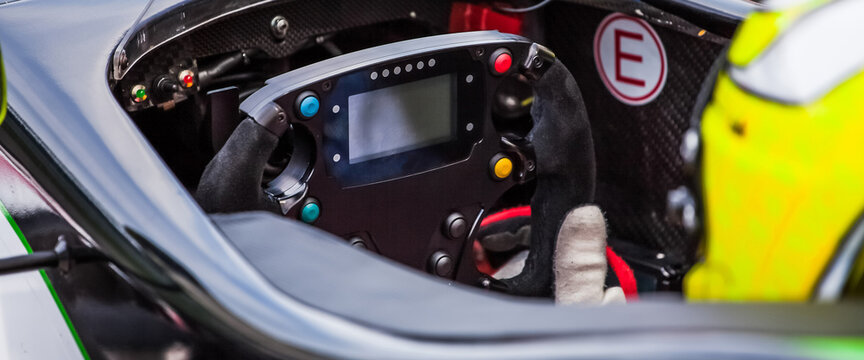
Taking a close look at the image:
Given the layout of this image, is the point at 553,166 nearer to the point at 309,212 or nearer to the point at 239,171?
the point at 309,212

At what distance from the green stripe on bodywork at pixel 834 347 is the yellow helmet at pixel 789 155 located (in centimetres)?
8

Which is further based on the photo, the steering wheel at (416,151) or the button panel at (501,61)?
the button panel at (501,61)

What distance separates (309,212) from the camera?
1.47m

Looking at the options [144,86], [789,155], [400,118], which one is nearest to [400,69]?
[400,118]

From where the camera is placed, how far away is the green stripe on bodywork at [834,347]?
89 centimetres

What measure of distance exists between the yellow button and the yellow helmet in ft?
2.02

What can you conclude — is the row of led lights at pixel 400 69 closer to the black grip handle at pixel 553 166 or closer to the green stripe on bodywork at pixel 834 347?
the black grip handle at pixel 553 166

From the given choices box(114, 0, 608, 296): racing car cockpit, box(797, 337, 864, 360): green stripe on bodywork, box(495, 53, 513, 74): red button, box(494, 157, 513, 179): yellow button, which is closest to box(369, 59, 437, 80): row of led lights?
box(114, 0, 608, 296): racing car cockpit

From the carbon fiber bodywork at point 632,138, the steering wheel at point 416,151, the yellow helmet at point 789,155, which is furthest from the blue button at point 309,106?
the carbon fiber bodywork at point 632,138

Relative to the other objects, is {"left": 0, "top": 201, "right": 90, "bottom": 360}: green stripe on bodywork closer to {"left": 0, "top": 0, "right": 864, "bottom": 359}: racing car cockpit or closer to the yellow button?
{"left": 0, "top": 0, "right": 864, "bottom": 359}: racing car cockpit

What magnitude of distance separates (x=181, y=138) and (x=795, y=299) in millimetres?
974

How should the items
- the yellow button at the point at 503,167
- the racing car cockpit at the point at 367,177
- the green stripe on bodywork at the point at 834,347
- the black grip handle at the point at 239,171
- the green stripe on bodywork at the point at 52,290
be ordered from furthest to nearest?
1. the yellow button at the point at 503,167
2. the black grip handle at the point at 239,171
3. the green stripe on bodywork at the point at 52,290
4. the racing car cockpit at the point at 367,177
5. the green stripe on bodywork at the point at 834,347

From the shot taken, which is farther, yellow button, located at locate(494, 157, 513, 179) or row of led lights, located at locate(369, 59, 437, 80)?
yellow button, located at locate(494, 157, 513, 179)

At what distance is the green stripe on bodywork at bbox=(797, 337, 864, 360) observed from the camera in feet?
2.91
